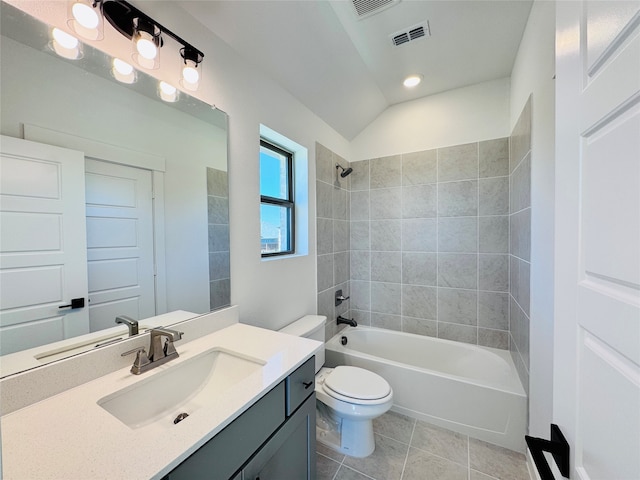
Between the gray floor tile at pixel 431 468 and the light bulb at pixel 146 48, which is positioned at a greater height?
the light bulb at pixel 146 48

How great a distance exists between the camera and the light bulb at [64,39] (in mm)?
866

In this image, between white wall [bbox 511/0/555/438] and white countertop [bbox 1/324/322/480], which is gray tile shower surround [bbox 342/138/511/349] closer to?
white wall [bbox 511/0/555/438]

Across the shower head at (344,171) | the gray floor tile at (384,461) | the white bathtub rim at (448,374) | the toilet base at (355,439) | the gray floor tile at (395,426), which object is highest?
the shower head at (344,171)

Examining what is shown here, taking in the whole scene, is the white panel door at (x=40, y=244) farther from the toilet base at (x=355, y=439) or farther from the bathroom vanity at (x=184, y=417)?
the toilet base at (x=355, y=439)

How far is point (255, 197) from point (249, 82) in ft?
2.30

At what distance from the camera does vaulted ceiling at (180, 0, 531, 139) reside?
1408mm

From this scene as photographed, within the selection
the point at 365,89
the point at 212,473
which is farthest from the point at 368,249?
the point at 212,473

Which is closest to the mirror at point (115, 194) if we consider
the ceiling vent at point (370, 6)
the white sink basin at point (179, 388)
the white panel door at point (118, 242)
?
the white panel door at point (118, 242)

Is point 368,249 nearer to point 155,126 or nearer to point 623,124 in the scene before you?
point 155,126

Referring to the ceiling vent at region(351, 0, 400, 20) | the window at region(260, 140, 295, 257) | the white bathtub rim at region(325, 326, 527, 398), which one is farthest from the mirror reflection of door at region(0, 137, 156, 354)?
the white bathtub rim at region(325, 326, 527, 398)

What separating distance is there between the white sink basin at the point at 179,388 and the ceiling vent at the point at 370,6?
1937 millimetres

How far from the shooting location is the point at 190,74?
122 cm

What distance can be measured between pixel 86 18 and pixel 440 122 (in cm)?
249

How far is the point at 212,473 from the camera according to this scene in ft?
2.35
